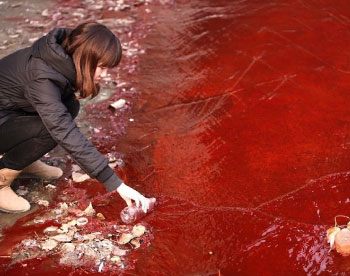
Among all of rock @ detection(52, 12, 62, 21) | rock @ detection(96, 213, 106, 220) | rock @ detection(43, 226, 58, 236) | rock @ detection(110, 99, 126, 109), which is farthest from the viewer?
rock @ detection(52, 12, 62, 21)

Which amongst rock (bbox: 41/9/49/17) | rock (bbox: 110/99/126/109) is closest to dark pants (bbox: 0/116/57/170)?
rock (bbox: 110/99/126/109)

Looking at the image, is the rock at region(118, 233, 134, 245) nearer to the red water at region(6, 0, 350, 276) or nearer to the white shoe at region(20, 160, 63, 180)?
the red water at region(6, 0, 350, 276)

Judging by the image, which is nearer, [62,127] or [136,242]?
[62,127]

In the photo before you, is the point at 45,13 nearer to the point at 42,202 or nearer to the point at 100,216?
the point at 42,202

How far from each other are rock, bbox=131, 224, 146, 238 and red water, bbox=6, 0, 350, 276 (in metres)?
0.10

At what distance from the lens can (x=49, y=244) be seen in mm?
2730

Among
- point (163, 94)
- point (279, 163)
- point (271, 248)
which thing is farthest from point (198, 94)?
point (271, 248)

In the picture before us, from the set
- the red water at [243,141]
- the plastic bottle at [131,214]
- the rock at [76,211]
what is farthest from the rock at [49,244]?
the plastic bottle at [131,214]

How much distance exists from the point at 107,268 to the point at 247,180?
109 cm

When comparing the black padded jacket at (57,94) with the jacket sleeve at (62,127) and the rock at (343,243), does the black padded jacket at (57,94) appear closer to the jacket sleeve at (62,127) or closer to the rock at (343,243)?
the jacket sleeve at (62,127)

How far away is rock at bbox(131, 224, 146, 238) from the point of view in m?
2.79

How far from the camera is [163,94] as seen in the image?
4.15 meters

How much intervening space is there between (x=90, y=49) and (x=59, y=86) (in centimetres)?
27

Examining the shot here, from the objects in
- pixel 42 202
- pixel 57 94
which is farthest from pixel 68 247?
pixel 57 94
